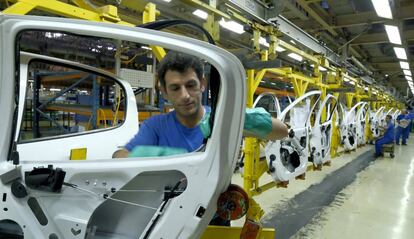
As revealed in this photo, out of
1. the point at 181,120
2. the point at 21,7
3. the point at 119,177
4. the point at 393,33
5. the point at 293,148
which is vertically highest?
the point at 393,33

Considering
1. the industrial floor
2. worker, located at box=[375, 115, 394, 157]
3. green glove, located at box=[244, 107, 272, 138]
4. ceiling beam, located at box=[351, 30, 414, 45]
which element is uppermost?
ceiling beam, located at box=[351, 30, 414, 45]

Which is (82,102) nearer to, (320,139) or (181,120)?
(320,139)

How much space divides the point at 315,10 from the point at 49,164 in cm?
691

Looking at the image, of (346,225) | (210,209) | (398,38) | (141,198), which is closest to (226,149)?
(210,209)

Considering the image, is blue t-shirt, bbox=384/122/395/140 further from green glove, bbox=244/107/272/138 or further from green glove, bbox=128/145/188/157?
green glove, bbox=128/145/188/157

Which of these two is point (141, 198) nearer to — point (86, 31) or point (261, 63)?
point (86, 31)

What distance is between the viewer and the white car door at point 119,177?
127cm

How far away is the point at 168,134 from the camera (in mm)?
1601

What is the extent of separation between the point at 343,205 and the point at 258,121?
14.5 feet

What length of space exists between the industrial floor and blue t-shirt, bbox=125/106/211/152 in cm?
275

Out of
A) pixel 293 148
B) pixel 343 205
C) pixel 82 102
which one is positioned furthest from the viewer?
pixel 82 102

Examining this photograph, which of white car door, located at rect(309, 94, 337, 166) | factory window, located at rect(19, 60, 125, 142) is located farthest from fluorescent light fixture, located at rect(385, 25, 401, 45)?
factory window, located at rect(19, 60, 125, 142)

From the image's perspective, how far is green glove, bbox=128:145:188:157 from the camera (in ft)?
4.98

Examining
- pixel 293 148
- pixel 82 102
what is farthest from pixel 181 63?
pixel 82 102
